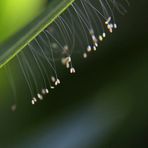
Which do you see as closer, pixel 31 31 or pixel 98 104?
pixel 31 31

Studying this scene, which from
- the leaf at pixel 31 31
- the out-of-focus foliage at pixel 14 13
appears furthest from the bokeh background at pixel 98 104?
the leaf at pixel 31 31

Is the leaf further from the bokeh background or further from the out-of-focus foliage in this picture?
the bokeh background

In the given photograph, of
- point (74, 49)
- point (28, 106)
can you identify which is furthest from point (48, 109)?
point (74, 49)

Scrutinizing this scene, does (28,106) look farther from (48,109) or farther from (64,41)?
(64,41)

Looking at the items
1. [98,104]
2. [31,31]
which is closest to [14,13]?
[98,104]

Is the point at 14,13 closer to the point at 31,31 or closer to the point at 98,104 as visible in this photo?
the point at 98,104

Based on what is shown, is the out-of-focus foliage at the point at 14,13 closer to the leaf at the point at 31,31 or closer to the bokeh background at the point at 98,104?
the bokeh background at the point at 98,104
